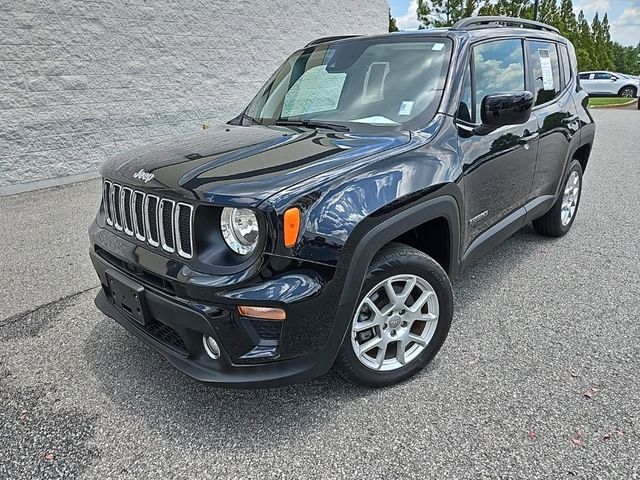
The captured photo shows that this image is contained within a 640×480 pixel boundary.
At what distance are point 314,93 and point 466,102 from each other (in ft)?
3.31

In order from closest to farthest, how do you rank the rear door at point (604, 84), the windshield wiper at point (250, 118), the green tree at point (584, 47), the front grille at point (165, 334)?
the front grille at point (165, 334) < the windshield wiper at point (250, 118) < the rear door at point (604, 84) < the green tree at point (584, 47)

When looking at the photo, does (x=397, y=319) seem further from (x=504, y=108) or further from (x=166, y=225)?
(x=504, y=108)

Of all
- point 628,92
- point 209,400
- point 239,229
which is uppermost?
point 239,229

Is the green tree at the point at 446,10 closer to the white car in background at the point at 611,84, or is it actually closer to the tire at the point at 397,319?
the white car in background at the point at 611,84

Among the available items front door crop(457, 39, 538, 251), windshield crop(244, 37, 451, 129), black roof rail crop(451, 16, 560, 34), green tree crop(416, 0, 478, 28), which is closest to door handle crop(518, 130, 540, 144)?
front door crop(457, 39, 538, 251)

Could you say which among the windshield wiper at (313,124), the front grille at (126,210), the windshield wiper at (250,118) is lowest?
the front grille at (126,210)

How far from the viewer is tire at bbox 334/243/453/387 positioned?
236 centimetres

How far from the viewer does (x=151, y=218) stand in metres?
2.31

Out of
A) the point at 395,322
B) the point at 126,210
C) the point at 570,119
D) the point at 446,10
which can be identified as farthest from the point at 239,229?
the point at 446,10

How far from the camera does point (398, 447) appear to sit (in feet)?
7.15

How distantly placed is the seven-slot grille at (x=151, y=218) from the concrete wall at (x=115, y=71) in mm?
5349

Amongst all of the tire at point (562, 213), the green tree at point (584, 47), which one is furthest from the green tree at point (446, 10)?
the tire at point (562, 213)

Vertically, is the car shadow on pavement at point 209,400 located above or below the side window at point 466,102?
below

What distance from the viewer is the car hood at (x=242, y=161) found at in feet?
6.72
